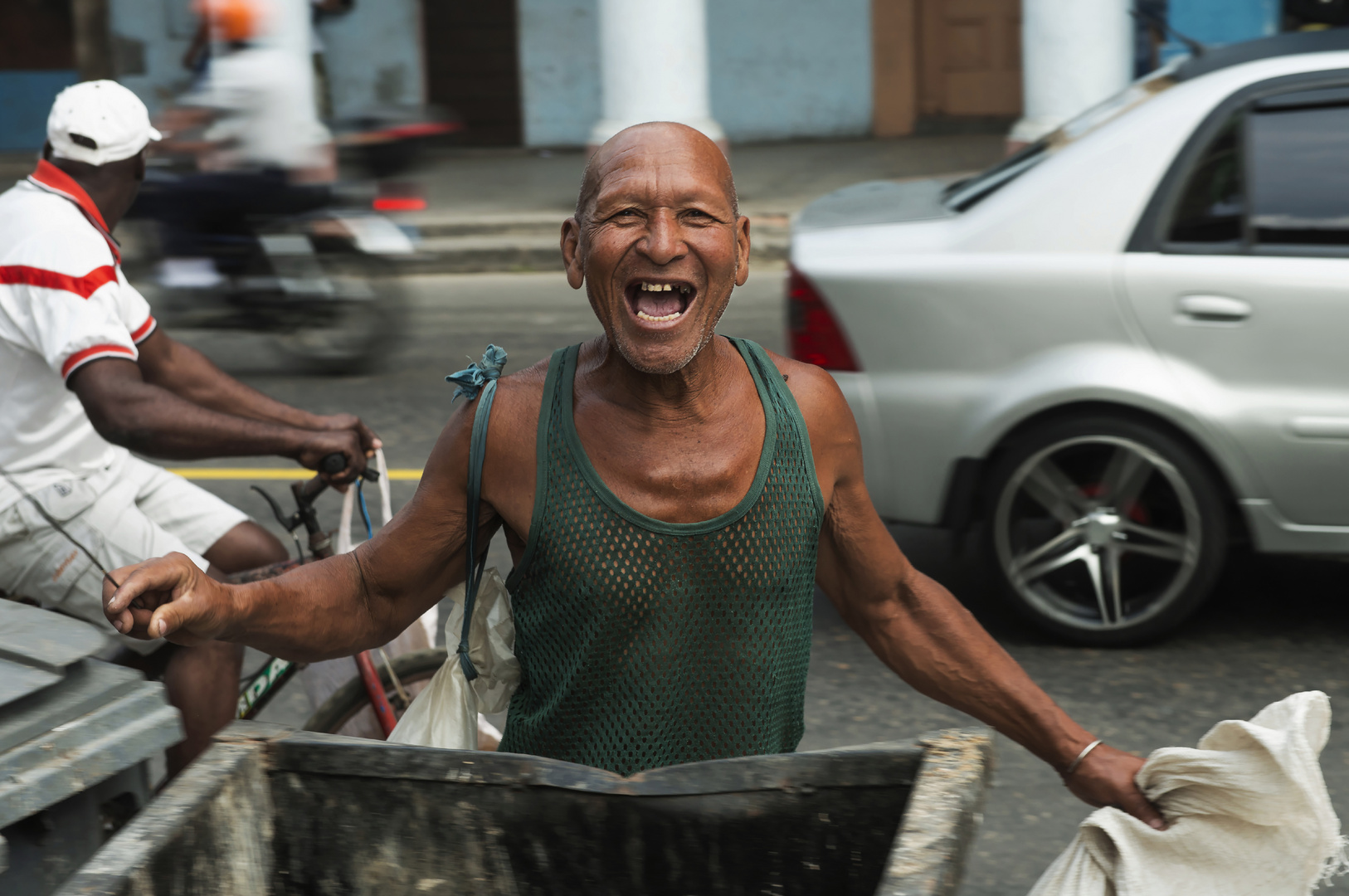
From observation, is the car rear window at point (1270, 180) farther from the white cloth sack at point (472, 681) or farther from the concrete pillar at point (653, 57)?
the concrete pillar at point (653, 57)

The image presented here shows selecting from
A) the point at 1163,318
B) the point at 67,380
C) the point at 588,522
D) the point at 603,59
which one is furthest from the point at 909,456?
the point at 603,59

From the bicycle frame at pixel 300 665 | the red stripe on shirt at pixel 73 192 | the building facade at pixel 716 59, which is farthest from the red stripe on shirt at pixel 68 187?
the building facade at pixel 716 59

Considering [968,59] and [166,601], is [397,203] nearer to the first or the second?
[166,601]

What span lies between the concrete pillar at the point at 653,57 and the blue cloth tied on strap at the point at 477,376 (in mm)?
11459

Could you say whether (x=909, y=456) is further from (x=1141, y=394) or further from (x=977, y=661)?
(x=977, y=661)

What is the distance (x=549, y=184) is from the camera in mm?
15531

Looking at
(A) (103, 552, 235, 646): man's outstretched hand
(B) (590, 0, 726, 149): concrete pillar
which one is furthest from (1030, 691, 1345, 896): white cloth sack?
(B) (590, 0, 726, 149): concrete pillar

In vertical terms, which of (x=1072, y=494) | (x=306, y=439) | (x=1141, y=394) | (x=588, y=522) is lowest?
(x=1072, y=494)

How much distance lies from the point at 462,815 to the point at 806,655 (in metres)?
0.56

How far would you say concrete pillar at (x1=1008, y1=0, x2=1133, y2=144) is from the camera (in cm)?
1330

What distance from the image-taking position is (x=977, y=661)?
7.74ft

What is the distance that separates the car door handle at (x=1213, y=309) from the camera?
4668 mm

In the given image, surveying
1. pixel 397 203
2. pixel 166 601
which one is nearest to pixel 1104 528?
pixel 166 601

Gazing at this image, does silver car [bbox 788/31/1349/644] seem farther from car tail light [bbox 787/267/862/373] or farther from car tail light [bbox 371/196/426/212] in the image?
car tail light [bbox 371/196/426/212]
